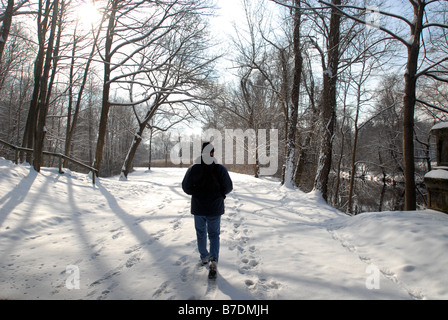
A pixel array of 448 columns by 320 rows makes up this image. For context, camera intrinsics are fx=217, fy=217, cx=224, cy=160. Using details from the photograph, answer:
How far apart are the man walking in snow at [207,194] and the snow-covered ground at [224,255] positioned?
0.41 m

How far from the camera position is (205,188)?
118 inches

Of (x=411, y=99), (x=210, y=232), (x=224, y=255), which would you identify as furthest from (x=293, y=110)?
(x=210, y=232)

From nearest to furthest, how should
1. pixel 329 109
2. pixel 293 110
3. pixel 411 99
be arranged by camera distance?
1. pixel 411 99
2. pixel 329 109
3. pixel 293 110

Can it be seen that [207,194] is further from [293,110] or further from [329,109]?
[293,110]

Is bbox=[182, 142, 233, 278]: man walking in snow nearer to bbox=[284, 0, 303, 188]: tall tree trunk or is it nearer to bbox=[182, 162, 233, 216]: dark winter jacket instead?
bbox=[182, 162, 233, 216]: dark winter jacket

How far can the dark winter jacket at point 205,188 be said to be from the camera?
296cm

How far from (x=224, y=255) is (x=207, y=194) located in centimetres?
115

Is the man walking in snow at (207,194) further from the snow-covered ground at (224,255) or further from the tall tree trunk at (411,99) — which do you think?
the tall tree trunk at (411,99)

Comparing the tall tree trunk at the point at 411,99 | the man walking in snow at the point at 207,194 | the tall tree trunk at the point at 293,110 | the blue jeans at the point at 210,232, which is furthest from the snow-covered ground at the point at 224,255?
the tall tree trunk at the point at 293,110

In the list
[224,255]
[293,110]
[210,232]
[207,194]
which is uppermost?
[293,110]

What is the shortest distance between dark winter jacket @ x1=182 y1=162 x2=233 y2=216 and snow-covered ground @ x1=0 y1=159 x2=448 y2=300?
823 mm

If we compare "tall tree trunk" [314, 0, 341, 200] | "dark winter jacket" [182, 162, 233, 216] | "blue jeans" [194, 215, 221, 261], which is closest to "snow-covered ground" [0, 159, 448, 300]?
"blue jeans" [194, 215, 221, 261]

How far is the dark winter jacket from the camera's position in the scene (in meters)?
2.96

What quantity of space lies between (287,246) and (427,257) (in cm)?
184
